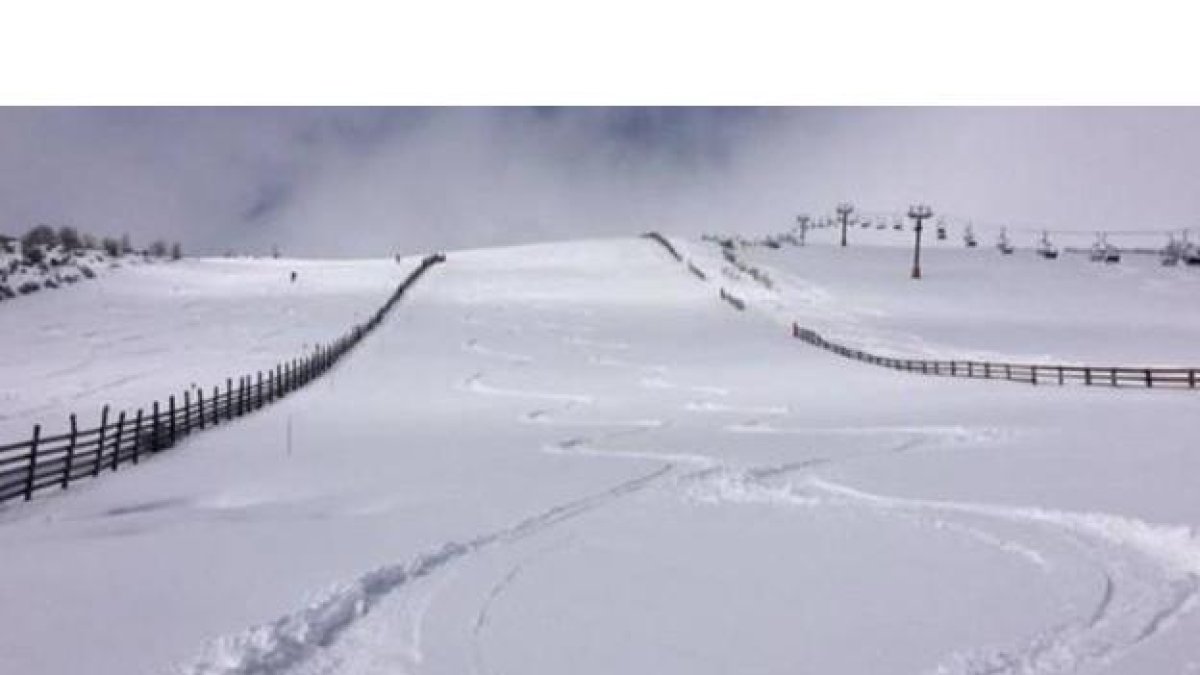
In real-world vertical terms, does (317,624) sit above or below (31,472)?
above

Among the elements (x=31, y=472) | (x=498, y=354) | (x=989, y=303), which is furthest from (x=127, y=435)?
(x=989, y=303)

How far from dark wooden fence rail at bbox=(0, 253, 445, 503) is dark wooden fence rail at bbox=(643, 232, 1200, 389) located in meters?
25.0

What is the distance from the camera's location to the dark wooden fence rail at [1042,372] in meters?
39.7

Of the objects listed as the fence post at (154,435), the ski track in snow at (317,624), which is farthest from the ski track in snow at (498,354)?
the ski track in snow at (317,624)

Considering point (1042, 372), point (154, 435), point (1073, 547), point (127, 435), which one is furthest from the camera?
point (1042, 372)

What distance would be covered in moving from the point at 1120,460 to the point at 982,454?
106 inches

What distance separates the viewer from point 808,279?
4515 inches

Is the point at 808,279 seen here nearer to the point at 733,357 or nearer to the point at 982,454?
the point at 733,357

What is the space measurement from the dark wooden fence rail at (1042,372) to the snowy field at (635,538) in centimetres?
188

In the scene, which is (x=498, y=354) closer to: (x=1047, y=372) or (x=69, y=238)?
(x=1047, y=372)

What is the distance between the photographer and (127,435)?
3098cm

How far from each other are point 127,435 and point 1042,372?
3457 cm

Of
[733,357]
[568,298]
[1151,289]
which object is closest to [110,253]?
[568,298]

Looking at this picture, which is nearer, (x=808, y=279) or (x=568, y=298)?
(x=568, y=298)
